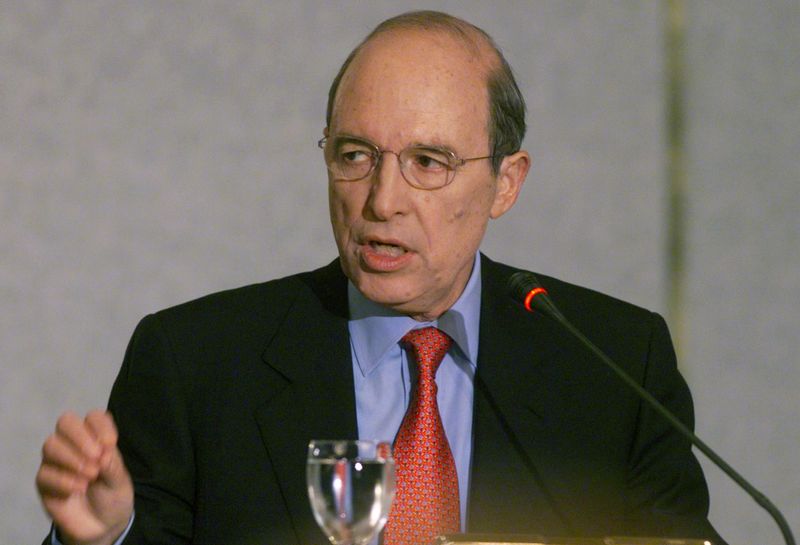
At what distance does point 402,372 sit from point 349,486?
0.72m

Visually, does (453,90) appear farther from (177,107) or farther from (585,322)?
(177,107)

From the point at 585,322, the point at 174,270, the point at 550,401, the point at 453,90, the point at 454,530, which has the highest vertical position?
the point at 453,90

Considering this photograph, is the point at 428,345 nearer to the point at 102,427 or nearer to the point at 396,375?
the point at 396,375

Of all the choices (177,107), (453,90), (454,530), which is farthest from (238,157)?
(454,530)

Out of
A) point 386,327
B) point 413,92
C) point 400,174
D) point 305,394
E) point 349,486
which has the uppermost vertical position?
point 413,92

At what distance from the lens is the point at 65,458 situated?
4.47ft

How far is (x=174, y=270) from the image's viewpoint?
8.71 ft

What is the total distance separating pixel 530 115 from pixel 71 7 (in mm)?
1097

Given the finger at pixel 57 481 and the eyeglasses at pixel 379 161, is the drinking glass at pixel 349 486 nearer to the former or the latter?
the finger at pixel 57 481

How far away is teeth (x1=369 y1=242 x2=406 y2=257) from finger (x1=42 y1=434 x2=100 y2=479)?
62 centimetres

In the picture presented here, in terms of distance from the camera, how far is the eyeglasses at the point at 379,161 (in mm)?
1843

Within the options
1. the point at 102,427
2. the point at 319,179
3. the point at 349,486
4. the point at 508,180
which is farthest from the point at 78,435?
the point at 319,179

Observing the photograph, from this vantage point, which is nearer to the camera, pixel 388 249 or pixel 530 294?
pixel 530 294

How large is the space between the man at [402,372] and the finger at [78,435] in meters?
0.44
